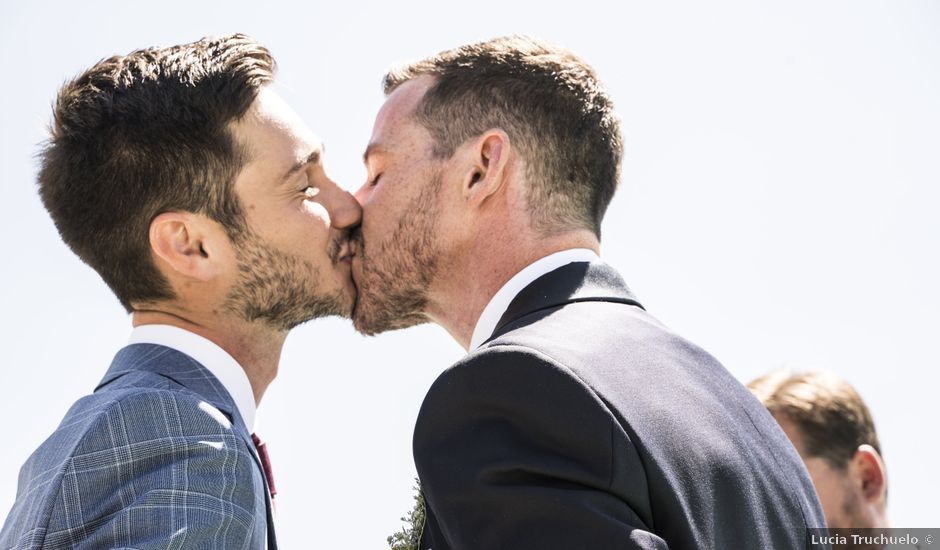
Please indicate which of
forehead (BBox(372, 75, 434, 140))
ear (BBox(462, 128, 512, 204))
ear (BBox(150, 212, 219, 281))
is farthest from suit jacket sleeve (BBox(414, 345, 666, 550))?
forehead (BBox(372, 75, 434, 140))

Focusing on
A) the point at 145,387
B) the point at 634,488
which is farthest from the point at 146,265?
the point at 634,488

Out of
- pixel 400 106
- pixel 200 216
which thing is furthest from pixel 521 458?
pixel 400 106

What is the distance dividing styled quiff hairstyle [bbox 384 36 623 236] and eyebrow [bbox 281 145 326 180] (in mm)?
481

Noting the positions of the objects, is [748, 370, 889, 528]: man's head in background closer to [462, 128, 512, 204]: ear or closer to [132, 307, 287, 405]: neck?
[462, 128, 512, 204]: ear

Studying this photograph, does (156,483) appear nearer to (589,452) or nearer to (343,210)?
(589,452)

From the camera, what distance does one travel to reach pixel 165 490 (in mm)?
3428

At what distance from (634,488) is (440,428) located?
60 centimetres

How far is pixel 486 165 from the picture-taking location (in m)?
4.59

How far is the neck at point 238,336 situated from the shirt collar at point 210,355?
82mm

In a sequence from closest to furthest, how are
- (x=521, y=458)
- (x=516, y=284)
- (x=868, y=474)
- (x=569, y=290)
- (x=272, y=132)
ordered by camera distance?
(x=521, y=458)
(x=569, y=290)
(x=516, y=284)
(x=272, y=132)
(x=868, y=474)

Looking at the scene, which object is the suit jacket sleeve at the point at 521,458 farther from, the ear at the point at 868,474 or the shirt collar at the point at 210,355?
the ear at the point at 868,474

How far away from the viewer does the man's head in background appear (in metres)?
5.75

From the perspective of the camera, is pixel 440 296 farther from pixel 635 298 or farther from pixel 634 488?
pixel 634 488

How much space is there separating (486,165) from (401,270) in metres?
0.59
